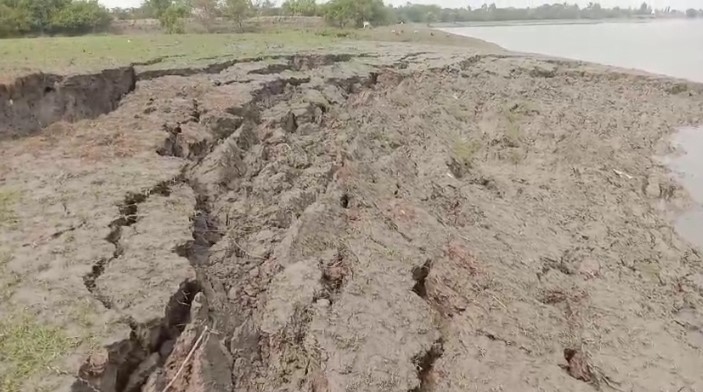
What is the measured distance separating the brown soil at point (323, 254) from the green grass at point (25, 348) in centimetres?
7

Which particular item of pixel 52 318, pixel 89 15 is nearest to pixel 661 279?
pixel 52 318

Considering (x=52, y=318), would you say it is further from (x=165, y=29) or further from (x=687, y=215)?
(x=165, y=29)

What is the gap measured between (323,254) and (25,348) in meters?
2.15

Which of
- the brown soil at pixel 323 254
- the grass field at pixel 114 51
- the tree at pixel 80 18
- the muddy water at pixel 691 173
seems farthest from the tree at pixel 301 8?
the brown soil at pixel 323 254

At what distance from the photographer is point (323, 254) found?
4.57 m

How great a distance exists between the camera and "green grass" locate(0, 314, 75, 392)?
266cm

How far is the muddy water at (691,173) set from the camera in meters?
7.35

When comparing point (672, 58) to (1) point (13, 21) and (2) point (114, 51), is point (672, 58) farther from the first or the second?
(1) point (13, 21)

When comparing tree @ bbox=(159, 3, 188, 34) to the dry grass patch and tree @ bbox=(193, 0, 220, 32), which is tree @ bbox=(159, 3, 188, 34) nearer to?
tree @ bbox=(193, 0, 220, 32)

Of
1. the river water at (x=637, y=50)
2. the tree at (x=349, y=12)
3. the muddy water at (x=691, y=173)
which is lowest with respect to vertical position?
the muddy water at (x=691, y=173)

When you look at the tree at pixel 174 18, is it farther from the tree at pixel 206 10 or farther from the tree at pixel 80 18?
the tree at pixel 80 18

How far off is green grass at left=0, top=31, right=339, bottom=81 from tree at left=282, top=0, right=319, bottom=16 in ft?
54.0

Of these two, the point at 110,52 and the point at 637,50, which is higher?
the point at 110,52

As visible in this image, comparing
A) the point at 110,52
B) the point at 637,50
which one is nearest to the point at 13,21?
the point at 110,52
